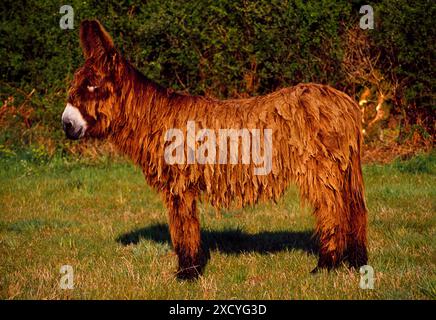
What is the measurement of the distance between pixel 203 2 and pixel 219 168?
6872mm

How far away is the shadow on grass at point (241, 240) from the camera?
6295 millimetres

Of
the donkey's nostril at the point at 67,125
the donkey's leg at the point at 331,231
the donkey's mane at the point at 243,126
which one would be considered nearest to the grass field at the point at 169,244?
the donkey's leg at the point at 331,231

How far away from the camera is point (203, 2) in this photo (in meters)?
11.1

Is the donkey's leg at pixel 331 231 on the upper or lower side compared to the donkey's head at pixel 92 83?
lower

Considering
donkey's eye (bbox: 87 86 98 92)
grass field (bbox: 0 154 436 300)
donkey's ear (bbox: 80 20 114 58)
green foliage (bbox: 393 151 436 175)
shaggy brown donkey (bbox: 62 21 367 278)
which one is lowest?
grass field (bbox: 0 154 436 300)

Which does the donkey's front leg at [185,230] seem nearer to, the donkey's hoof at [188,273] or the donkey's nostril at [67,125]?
the donkey's hoof at [188,273]

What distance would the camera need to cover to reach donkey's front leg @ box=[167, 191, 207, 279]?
16.5 feet

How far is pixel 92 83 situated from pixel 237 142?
134cm

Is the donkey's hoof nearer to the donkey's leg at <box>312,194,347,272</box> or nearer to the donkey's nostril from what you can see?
the donkey's leg at <box>312,194,347,272</box>

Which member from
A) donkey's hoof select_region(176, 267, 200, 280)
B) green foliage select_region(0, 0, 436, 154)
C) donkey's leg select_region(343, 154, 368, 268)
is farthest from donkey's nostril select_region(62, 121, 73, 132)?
green foliage select_region(0, 0, 436, 154)

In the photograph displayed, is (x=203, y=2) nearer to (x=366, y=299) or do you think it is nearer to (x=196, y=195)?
(x=196, y=195)

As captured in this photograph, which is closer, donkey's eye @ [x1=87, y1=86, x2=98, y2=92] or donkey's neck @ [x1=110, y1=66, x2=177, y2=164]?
donkey's eye @ [x1=87, y1=86, x2=98, y2=92]

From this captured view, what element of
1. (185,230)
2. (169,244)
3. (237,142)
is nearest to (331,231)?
(237,142)

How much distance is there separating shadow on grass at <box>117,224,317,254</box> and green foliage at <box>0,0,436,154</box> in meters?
4.91
